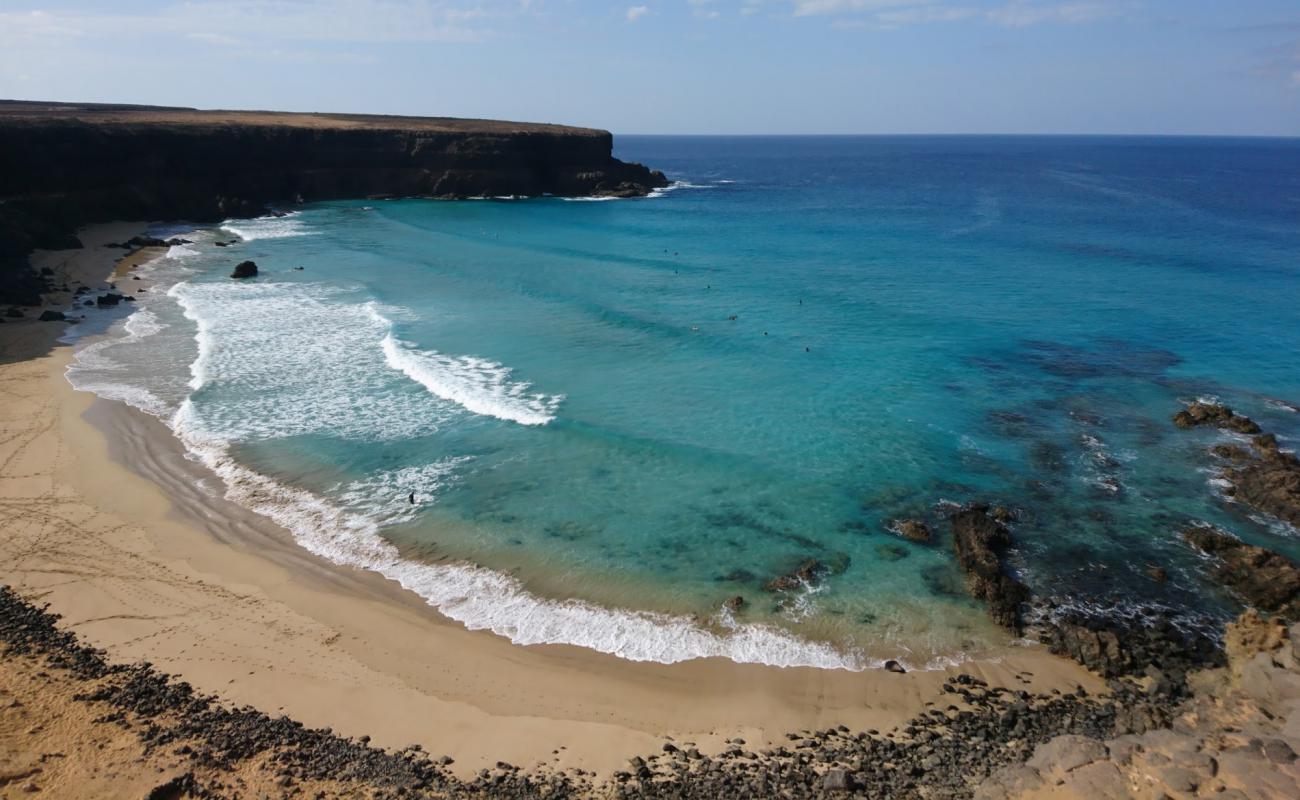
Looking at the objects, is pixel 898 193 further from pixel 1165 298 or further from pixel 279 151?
pixel 279 151

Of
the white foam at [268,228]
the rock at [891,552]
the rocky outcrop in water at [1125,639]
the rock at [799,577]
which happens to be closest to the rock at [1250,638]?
the rocky outcrop in water at [1125,639]

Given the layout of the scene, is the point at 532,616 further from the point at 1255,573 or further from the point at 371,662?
the point at 1255,573

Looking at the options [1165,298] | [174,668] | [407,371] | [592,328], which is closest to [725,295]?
[592,328]

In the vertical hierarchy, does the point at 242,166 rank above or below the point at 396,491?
above

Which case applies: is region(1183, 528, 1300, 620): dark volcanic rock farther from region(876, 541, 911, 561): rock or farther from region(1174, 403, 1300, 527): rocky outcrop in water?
region(876, 541, 911, 561): rock

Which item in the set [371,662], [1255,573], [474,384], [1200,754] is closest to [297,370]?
[474,384]

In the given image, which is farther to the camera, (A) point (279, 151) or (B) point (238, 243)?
(A) point (279, 151)
